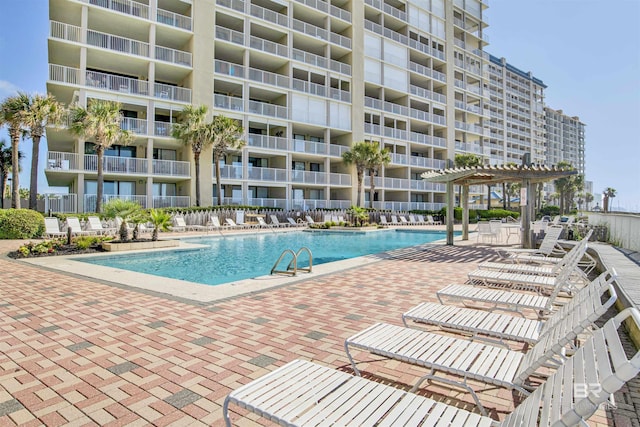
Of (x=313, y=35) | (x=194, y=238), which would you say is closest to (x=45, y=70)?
(x=194, y=238)

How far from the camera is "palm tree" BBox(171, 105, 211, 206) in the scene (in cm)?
2258

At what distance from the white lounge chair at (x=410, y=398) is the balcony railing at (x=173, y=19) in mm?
26847

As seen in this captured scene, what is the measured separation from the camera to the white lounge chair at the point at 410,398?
1.37 metres

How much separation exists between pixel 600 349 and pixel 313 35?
32.4 metres

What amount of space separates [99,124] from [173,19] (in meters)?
9.66

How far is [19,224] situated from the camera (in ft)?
50.3

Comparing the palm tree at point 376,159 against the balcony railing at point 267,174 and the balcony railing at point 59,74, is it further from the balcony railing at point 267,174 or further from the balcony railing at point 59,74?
the balcony railing at point 59,74

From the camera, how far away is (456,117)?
144 ft

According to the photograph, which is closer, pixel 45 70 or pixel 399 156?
pixel 45 70

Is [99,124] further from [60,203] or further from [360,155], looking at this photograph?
[360,155]

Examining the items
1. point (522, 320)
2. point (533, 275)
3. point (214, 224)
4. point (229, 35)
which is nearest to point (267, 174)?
A: point (214, 224)

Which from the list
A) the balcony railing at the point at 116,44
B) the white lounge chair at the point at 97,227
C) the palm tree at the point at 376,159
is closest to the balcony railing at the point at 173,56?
the balcony railing at the point at 116,44

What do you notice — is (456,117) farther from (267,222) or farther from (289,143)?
(267,222)

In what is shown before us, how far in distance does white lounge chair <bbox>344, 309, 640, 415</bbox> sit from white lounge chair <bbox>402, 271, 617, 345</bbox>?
0.54ft
